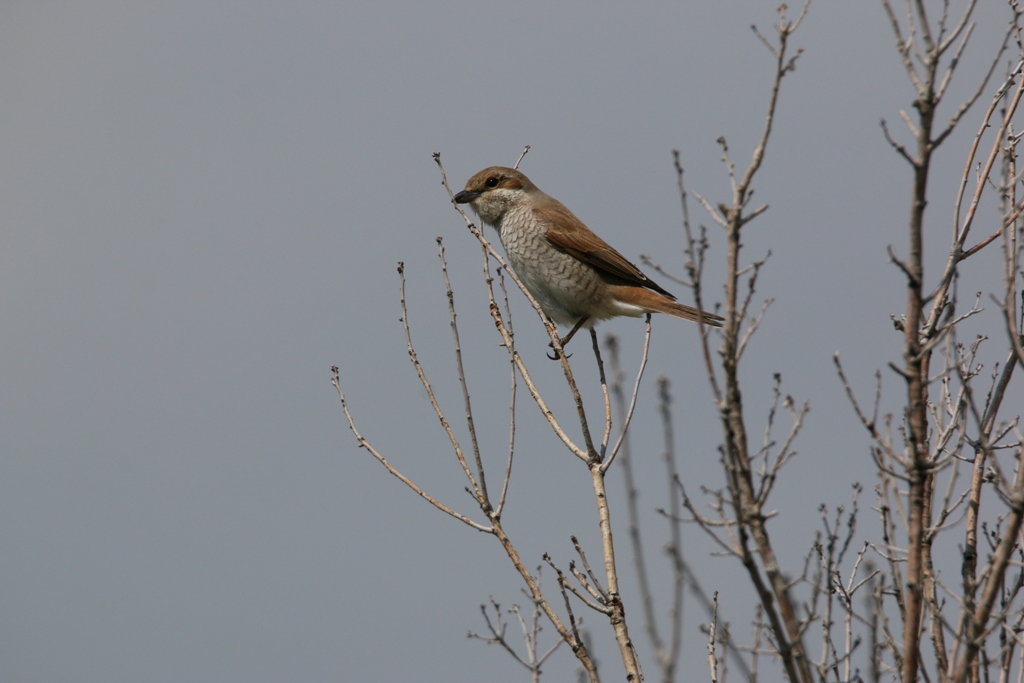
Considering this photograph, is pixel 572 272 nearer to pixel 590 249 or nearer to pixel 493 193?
pixel 590 249

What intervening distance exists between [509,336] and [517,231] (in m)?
2.47

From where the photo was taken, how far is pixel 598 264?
21.7ft

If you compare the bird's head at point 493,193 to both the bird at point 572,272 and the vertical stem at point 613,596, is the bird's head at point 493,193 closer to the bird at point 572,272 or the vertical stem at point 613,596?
the bird at point 572,272

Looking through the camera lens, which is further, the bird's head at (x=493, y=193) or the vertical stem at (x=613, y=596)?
the bird's head at (x=493, y=193)

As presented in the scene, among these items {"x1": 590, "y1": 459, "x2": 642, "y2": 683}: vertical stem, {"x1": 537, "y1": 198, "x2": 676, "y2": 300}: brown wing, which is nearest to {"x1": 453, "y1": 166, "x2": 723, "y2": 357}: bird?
{"x1": 537, "y1": 198, "x2": 676, "y2": 300}: brown wing

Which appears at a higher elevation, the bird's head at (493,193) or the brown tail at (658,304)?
the bird's head at (493,193)

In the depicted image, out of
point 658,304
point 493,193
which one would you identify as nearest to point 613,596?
point 658,304

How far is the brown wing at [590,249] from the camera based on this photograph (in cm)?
658

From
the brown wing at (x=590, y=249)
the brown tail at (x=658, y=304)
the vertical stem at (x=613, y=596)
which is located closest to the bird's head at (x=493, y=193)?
the brown wing at (x=590, y=249)

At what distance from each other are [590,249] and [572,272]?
23 centimetres

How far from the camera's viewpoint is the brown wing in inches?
259

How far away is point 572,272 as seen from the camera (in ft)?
21.5

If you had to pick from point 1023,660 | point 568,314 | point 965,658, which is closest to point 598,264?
point 568,314

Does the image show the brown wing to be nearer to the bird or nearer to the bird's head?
the bird
